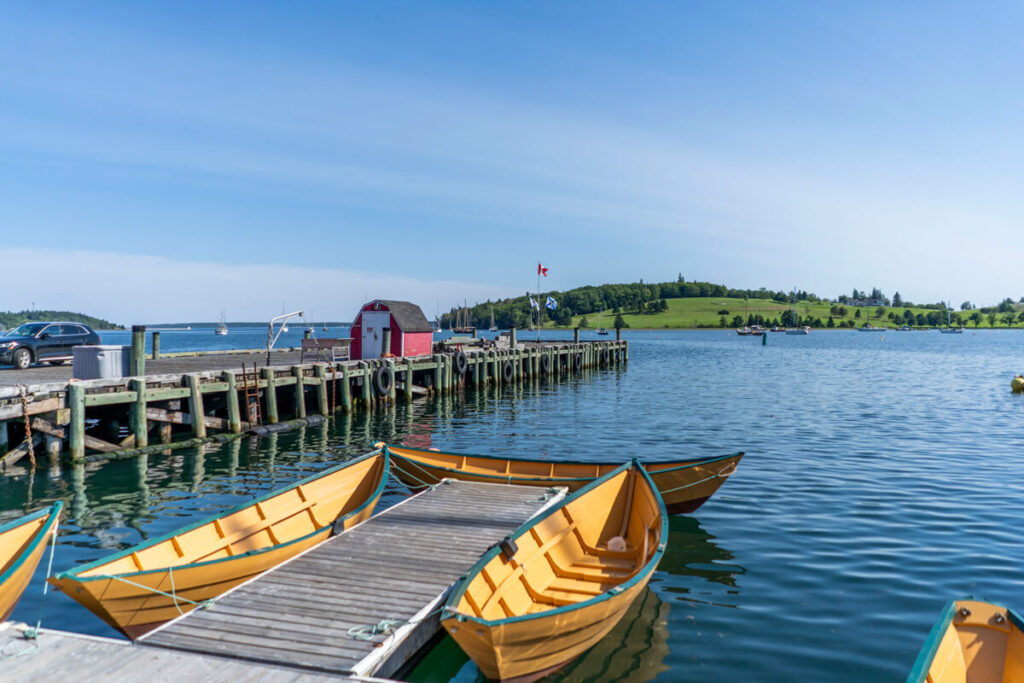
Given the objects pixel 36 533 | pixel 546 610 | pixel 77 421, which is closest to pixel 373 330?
pixel 77 421

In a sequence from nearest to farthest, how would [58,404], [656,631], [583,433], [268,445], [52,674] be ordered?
[52,674] < [656,631] < [58,404] < [268,445] < [583,433]

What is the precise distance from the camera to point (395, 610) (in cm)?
710

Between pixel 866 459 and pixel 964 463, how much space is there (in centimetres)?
248

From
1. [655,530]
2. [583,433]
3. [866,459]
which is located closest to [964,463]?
[866,459]

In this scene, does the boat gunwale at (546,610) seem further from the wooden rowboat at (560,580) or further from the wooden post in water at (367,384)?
the wooden post in water at (367,384)

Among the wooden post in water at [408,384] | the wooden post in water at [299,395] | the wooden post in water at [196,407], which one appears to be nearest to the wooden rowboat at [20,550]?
the wooden post in water at [196,407]

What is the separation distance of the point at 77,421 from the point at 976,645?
19132 millimetres

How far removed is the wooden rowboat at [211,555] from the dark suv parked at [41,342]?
24.9 metres

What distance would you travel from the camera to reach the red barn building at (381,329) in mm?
35969

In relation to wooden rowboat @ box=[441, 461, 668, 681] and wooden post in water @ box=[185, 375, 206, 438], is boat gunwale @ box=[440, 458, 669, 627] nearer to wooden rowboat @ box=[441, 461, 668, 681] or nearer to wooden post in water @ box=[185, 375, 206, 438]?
wooden rowboat @ box=[441, 461, 668, 681]

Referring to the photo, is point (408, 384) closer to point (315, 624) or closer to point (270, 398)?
point (270, 398)

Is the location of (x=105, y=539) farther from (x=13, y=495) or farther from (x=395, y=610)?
(x=395, y=610)

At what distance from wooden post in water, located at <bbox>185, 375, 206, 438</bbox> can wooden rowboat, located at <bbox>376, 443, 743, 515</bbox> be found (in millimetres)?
9784

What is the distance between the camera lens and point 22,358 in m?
28.4
